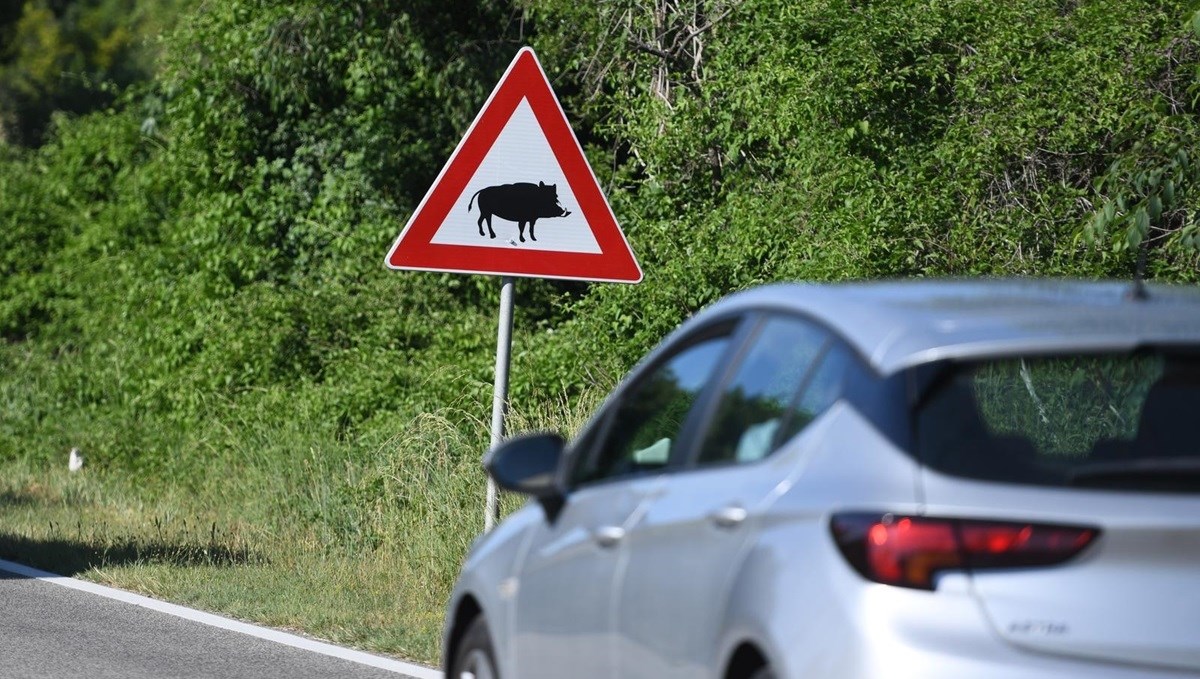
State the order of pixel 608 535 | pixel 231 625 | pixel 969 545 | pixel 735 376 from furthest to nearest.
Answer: pixel 231 625 < pixel 608 535 < pixel 735 376 < pixel 969 545

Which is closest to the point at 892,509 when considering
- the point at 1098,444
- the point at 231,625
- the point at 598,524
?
the point at 1098,444

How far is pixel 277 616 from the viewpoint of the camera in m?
8.77

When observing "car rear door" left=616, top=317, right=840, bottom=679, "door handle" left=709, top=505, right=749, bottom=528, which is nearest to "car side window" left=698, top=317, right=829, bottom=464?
"car rear door" left=616, top=317, right=840, bottom=679

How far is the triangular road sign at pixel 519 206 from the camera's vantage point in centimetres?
816

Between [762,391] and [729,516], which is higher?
[762,391]

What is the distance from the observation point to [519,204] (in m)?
8.13

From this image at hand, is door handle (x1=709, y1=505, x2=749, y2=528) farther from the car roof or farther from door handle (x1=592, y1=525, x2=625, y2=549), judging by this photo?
door handle (x1=592, y1=525, x2=625, y2=549)

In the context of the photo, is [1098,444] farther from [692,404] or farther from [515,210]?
[515,210]

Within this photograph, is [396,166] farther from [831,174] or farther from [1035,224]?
[1035,224]

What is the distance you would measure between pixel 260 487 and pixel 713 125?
410cm

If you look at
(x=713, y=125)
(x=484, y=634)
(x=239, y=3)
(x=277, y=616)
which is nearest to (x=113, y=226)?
(x=239, y=3)

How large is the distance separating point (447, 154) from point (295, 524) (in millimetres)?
6223

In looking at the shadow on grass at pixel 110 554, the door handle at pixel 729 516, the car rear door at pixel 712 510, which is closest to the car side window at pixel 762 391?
the car rear door at pixel 712 510

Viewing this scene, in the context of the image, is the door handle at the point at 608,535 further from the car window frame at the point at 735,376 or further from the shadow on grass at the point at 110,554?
the shadow on grass at the point at 110,554
